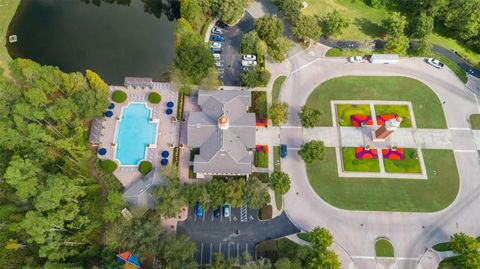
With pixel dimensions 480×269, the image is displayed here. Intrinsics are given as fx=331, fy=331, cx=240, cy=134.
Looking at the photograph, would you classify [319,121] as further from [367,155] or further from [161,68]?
[161,68]

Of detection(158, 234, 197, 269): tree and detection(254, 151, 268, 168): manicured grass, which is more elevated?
detection(254, 151, 268, 168): manicured grass

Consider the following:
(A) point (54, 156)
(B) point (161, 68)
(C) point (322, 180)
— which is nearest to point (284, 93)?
(C) point (322, 180)

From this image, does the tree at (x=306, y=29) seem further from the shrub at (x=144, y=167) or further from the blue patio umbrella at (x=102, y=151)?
the blue patio umbrella at (x=102, y=151)

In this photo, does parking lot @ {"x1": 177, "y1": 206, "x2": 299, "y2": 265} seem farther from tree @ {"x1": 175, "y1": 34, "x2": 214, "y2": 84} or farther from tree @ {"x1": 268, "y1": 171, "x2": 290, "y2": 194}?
tree @ {"x1": 175, "y1": 34, "x2": 214, "y2": 84}

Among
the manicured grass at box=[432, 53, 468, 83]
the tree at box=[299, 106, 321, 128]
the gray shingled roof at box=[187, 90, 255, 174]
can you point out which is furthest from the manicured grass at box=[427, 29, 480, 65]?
the gray shingled roof at box=[187, 90, 255, 174]

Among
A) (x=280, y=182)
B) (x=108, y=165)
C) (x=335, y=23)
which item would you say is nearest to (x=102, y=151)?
(x=108, y=165)

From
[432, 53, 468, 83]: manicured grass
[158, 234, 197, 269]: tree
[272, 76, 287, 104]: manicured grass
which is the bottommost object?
[158, 234, 197, 269]: tree

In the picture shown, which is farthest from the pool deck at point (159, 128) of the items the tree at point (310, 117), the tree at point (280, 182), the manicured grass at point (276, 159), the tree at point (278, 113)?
the tree at point (310, 117)
